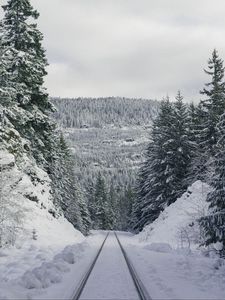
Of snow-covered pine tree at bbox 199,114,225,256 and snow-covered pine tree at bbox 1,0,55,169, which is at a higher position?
snow-covered pine tree at bbox 1,0,55,169

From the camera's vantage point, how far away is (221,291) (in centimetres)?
1216

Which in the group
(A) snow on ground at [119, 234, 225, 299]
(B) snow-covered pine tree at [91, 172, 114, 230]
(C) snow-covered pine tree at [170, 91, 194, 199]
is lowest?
(B) snow-covered pine tree at [91, 172, 114, 230]

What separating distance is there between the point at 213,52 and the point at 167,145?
33.2 feet

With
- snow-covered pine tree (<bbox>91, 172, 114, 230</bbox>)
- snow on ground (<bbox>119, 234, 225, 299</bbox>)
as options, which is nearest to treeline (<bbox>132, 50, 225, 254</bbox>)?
snow on ground (<bbox>119, 234, 225, 299</bbox>)

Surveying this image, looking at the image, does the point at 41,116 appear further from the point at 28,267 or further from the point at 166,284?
the point at 166,284

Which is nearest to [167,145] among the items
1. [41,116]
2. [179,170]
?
[179,170]

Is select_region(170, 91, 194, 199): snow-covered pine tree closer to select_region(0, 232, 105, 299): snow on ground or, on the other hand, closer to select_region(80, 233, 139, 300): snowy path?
select_region(0, 232, 105, 299): snow on ground

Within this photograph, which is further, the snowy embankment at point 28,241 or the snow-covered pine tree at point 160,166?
the snow-covered pine tree at point 160,166

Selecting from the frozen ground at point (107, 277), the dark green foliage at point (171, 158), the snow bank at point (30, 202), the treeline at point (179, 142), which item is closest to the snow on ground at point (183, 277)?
the frozen ground at point (107, 277)

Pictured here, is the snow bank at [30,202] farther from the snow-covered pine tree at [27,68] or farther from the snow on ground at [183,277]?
the snow on ground at [183,277]

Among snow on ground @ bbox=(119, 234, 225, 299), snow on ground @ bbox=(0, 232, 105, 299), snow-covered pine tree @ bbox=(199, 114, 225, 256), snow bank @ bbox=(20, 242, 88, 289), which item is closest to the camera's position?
snow on ground @ bbox=(0, 232, 105, 299)

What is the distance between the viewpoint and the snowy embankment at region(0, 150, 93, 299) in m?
12.1

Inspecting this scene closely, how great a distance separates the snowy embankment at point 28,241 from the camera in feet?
39.7

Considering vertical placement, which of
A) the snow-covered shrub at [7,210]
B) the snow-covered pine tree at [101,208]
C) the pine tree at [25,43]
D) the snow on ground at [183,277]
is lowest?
the snow-covered pine tree at [101,208]
